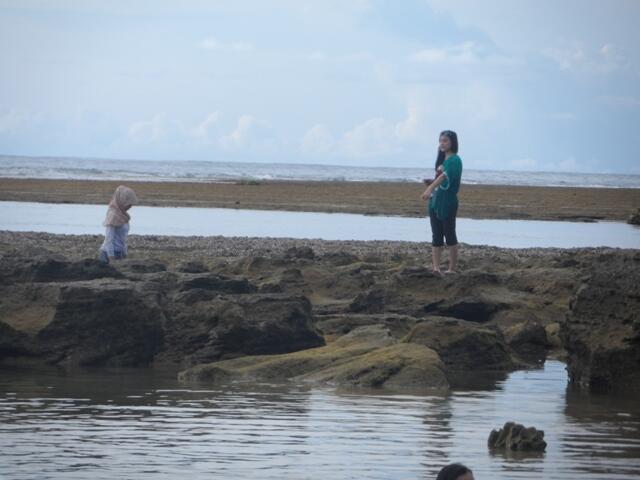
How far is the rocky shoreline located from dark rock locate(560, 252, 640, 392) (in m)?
0.01

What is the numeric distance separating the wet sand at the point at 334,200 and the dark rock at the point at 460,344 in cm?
3279

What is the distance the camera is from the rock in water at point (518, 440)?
28.0 feet

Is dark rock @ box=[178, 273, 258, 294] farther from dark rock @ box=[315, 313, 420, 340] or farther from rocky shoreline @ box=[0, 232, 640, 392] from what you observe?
dark rock @ box=[315, 313, 420, 340]

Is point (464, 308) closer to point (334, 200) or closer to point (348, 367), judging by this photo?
point (348, 367)

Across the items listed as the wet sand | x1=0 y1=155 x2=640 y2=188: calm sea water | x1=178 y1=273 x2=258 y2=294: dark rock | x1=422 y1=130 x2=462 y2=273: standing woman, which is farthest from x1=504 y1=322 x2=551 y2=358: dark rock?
x1=0 y1=155 x2=640 y2=188: calm sea water

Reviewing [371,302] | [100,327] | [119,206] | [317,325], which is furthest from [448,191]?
[100,327]

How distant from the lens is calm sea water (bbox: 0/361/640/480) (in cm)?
787

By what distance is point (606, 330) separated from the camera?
11.5 m

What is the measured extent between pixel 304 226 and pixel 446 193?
21530 mm

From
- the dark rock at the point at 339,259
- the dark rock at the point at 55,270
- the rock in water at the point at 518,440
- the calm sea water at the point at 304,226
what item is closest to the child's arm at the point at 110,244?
the dark rock at the point at 55,270

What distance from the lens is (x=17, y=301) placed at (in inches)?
515

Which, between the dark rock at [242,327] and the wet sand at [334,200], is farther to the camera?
the wet sand at [334,200]

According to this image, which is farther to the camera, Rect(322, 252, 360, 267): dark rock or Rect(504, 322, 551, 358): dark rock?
Rect(322, 252, 360, 267): dark rock

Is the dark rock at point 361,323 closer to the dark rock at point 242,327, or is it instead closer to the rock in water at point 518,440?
the dark rock at point 242,327
